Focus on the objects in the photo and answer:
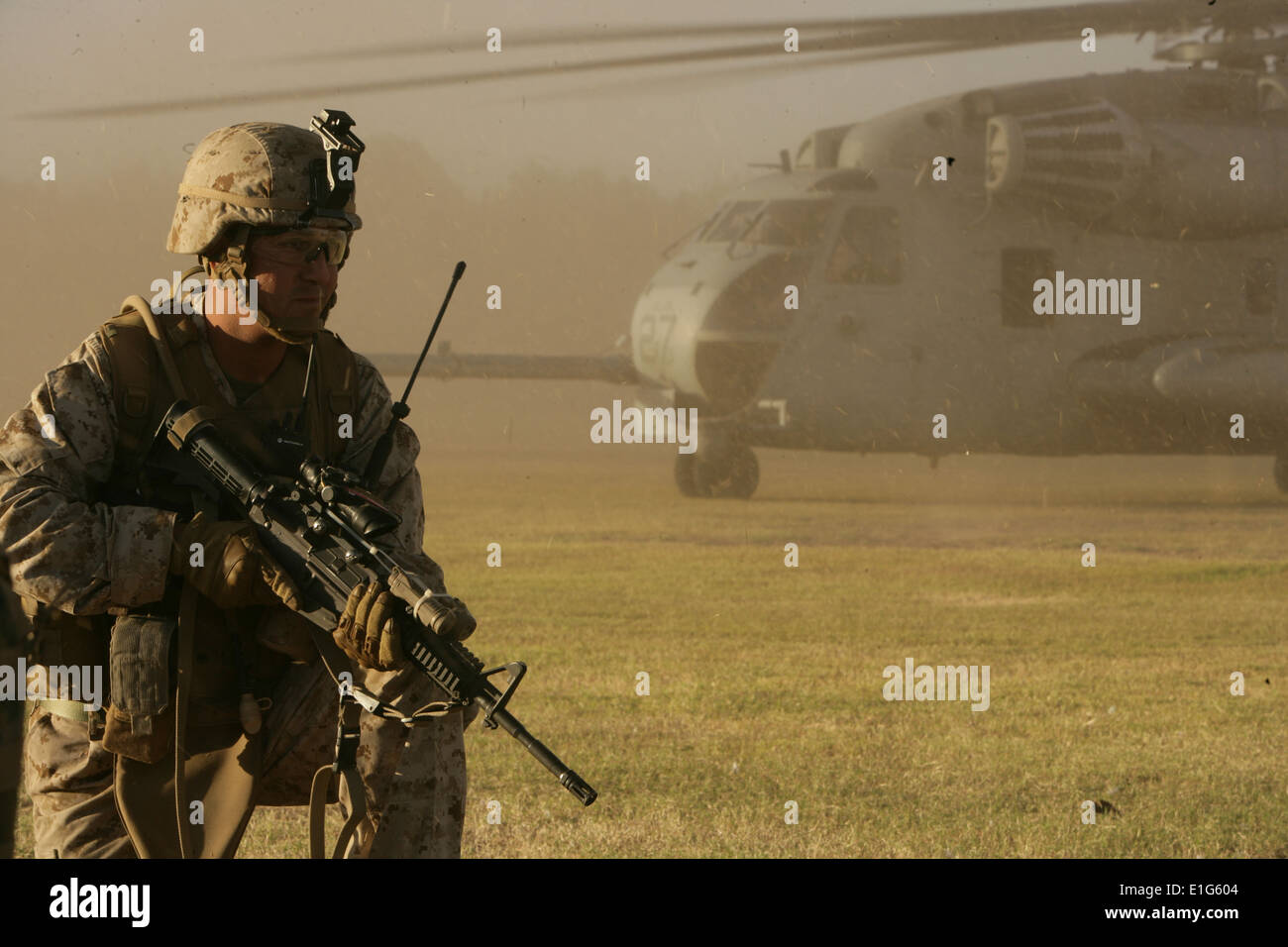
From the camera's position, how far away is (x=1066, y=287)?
60.6ft

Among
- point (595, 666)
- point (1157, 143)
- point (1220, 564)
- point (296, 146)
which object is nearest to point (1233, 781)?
point (595, 666)

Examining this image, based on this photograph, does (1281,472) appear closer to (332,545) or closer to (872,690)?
(872,690)

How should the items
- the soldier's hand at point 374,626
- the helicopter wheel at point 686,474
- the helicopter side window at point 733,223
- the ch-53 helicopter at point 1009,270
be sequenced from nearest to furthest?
1. the soldier's hand at point 374,626
2. the ch-53 helicopter at point 1009,270
3. the helicopter side window at point 733,223
4. the helicopter wheel at point 686,474

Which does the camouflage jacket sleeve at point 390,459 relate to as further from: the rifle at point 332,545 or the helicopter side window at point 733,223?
the helicopter side window at point 733,223

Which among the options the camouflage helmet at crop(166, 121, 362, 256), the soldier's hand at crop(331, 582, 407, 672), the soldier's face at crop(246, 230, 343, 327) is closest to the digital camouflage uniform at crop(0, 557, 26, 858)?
the soldier's hand at crop(331, 582, 407, 672)

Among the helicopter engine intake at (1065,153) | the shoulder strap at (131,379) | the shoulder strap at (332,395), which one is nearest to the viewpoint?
the shoulder strap at (131,379)

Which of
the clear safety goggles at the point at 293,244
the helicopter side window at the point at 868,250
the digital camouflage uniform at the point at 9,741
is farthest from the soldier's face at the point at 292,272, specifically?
the helicopter side window at the point at 868,250

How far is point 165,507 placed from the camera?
3.36 metres

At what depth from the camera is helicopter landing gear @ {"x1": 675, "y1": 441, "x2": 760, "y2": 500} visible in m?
19.5

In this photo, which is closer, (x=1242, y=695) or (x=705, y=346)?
(x=1242, y=695)

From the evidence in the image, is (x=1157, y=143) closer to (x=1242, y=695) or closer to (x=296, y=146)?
(x=1242, y=695)

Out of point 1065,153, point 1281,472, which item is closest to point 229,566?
point 1065,153

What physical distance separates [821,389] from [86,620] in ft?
47.3

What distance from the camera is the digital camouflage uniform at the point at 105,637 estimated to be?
314 centimetres
